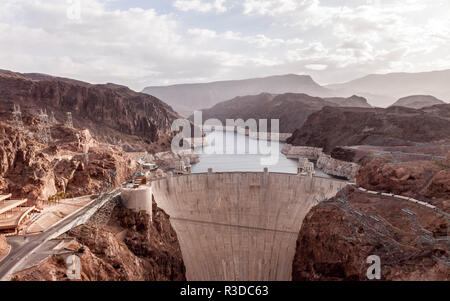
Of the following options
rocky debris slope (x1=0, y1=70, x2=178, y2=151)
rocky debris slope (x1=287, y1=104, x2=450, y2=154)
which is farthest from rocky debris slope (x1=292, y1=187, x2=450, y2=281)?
rocky debris slope (x1=0, y1=70, x2=178, y2=151)

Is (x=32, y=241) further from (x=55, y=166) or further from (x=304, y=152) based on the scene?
(x=304, y=152)

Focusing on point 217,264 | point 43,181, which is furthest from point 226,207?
point 43,181

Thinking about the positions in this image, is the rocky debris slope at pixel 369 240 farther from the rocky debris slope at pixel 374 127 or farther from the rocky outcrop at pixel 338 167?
the rocky debris slope at pixel 374 127

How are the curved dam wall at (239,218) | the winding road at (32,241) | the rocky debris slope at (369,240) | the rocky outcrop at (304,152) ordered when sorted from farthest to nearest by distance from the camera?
the rocky outcrop at (304,152) → the curved dam wall at (239,218) → the rocky debris slope at (369,240) → the winding road at (32,241)

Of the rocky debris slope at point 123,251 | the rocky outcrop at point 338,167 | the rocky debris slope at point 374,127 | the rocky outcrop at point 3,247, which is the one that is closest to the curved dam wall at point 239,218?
the rocky debris slope at point 123,251

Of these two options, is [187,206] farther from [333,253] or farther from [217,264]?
[333,253]
